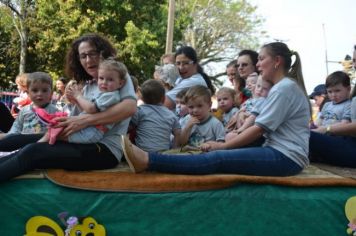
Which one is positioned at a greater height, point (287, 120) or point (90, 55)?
point (90, 55)

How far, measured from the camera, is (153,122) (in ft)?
11.5

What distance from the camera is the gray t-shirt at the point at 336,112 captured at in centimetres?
390

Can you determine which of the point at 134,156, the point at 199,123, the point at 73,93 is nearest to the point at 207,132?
the point at 199,123

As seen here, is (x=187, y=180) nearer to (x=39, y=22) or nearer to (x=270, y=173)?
(x=270, y=173)

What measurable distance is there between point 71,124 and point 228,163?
97cm

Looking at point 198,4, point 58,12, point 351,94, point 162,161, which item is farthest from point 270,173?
point 198,4

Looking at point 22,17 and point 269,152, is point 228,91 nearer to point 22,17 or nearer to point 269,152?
point 269,152

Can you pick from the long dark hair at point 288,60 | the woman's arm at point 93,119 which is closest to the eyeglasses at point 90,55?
the woman's arm at point 93,119

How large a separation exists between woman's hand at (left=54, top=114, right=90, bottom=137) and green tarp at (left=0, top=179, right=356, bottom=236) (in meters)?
0.32

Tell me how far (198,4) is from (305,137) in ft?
78.0

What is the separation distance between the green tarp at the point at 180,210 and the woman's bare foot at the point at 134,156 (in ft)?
0.67

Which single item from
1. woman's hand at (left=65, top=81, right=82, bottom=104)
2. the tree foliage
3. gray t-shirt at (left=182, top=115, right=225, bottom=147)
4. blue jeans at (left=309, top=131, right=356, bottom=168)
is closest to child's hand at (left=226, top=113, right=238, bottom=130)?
gray t-shirt at (left=182, top=115, right=225, bottom=147)

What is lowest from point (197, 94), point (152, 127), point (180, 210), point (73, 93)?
point (180, 210)

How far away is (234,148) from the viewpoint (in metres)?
2.89
